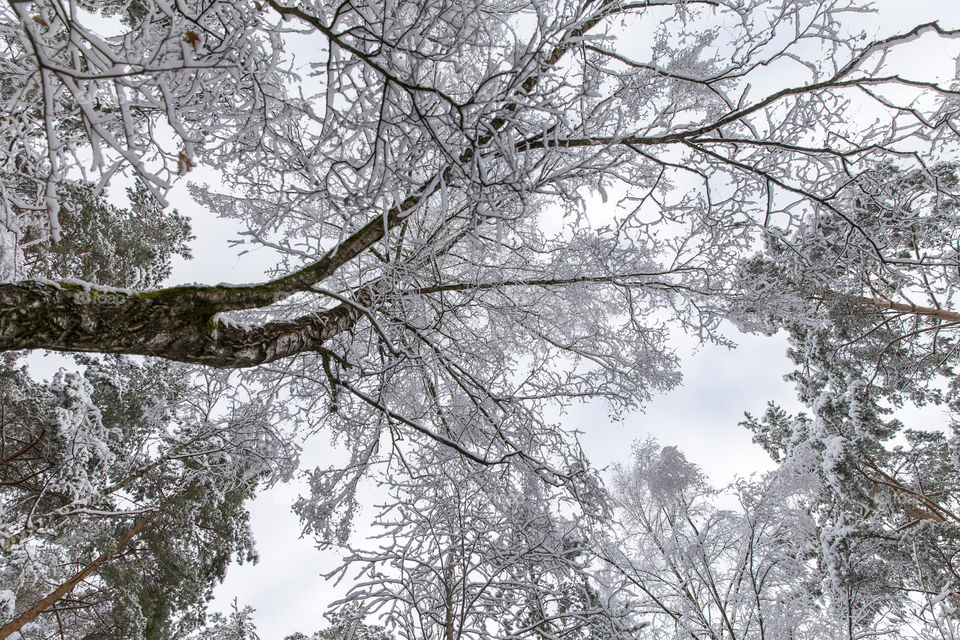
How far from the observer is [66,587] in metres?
6.00

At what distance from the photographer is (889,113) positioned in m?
3.14

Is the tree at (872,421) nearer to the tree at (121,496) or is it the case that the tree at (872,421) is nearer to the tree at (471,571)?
the tree at (471,571)

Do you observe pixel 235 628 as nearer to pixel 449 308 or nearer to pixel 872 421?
pixel 449 308

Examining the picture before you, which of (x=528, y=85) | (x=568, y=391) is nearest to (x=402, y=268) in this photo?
(x=528, y=85)

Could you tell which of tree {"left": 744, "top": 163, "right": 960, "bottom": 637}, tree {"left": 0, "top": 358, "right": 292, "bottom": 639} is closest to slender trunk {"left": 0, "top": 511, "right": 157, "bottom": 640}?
tree {"left": 0, "top": 358, "right": 292, "bottom": 639}

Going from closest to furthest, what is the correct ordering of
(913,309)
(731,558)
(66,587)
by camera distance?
(66,587) → (913,309) → (731,558)

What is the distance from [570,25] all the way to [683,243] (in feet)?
8.99

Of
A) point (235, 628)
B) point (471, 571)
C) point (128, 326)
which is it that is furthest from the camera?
point (235, 628)

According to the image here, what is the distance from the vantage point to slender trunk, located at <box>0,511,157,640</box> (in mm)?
5496

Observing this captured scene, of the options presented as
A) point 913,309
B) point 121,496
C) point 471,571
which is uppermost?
point 913,309

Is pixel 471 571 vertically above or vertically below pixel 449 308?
below

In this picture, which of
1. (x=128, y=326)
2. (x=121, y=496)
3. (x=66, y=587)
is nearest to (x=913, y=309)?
(x=128, y=326)

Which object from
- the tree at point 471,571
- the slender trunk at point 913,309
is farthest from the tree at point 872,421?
the tree at point 471,571

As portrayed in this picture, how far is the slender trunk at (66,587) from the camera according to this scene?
550 cm
